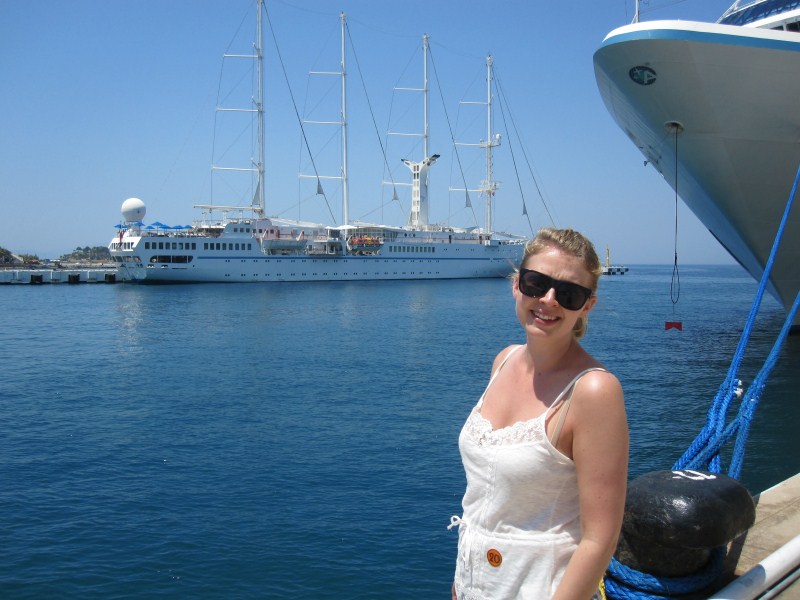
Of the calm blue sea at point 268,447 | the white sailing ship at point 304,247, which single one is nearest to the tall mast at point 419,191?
the white sailing ship at point 304,247

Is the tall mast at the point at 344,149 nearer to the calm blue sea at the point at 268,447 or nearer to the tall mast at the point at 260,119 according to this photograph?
the tall mast at the point at 260,119

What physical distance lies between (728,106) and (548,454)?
1543 centimetres

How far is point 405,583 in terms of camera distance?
7.11m

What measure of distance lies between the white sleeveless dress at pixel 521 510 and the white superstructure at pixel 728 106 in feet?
47.5

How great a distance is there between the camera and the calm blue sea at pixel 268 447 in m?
7.49

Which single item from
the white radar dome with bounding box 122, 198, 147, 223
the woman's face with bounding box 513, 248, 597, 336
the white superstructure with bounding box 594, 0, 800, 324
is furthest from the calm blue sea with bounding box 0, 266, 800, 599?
the white radar dome with bounding box 122, 198, 147, 223

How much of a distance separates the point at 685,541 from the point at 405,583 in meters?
4.14

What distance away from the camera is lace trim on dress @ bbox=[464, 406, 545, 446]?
2.16 metres

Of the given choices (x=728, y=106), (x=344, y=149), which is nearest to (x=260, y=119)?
(x=344, y=149)

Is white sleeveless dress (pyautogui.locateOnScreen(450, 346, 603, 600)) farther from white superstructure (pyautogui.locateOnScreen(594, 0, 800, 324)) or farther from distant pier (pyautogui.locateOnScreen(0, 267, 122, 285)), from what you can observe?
distant pier (pyautogui.locateOnScreen(0, 267, 122, 285))

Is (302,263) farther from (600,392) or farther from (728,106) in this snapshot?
(600,392)

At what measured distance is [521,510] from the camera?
86.5 inches

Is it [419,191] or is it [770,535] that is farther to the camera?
[419,191]

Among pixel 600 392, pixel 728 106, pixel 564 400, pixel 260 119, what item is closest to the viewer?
pixel 600 392
